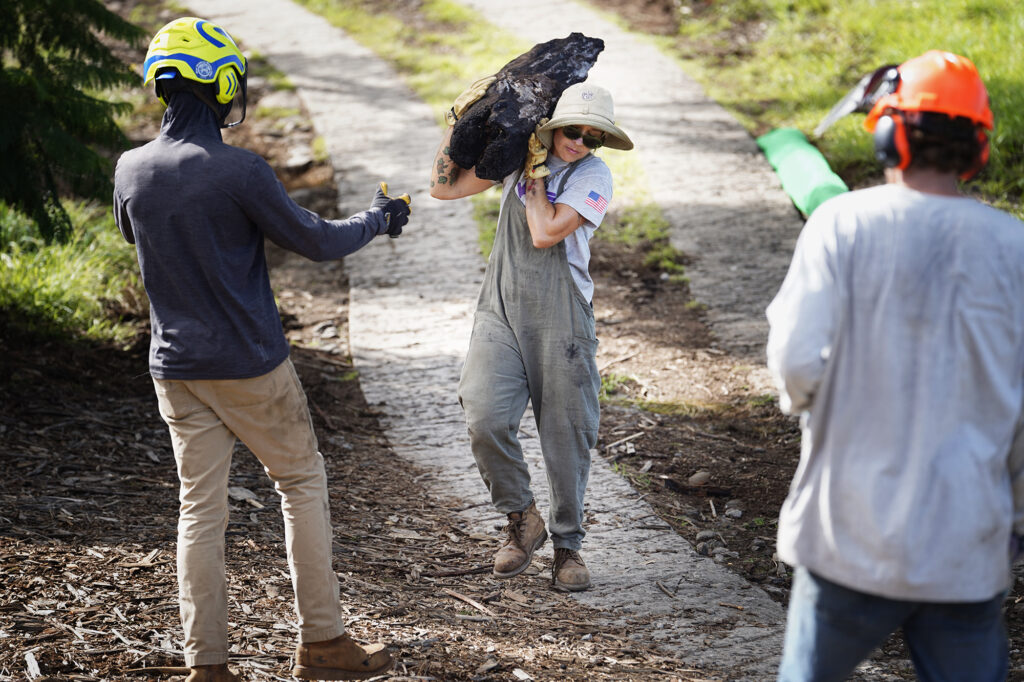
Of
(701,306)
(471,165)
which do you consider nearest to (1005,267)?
(471,165)

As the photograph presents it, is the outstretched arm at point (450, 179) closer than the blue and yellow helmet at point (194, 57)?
No

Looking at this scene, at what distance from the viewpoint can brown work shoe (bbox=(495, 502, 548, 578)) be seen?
4.02m

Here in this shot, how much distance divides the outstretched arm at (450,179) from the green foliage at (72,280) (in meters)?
2.91

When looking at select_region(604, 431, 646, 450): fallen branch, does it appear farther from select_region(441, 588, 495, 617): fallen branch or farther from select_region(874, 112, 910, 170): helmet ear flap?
select_region(874, 112, 910, 170): helmet ear flap

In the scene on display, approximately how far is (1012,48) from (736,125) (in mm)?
2632

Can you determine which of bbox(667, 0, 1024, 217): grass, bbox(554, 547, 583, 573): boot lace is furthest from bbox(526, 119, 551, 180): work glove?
bbox(667, 0, 1024, 217): grass

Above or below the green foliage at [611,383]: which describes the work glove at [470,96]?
above

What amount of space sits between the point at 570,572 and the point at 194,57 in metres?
2.34

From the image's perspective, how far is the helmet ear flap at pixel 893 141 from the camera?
216cm

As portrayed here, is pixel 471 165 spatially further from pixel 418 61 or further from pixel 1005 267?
pixel 418 61

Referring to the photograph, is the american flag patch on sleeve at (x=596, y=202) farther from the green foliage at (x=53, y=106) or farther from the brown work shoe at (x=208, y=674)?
the green foliage at (x=53, y=106)

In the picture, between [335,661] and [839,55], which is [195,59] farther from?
[839,55]

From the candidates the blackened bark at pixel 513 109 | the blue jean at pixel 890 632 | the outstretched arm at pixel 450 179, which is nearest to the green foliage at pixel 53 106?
the outstretched arm at pixel 450 179

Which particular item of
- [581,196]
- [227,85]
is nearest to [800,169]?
[581,196]
